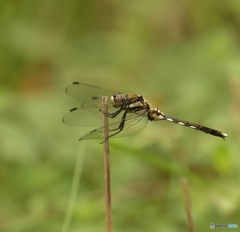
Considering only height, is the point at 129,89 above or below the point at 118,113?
above

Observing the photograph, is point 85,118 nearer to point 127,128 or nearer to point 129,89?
point 127,128

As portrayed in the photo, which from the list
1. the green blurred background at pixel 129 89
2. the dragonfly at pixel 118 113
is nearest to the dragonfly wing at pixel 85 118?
the dragonfly at pixel 118 113

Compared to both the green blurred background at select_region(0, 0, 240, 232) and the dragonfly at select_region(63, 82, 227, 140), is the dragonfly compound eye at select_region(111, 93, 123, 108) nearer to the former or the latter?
the dragonfly at select_region(63, 82, 227, 140)

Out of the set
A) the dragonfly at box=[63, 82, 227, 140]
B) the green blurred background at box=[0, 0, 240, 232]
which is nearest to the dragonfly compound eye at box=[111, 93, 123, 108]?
the dragonfly at box=[63, 82, 227, 140]

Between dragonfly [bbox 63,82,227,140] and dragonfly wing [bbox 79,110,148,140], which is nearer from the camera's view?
dragonfly wing [bbox 79,110,148,140]

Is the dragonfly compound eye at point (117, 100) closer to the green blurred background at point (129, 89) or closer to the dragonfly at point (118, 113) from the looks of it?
the dragonfly at point (118, 113)

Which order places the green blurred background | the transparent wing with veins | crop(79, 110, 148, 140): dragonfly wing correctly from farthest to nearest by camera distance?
the green blurred background
the transparent wing with veins
crop(79, 110, 148, 140): dragonfly wing

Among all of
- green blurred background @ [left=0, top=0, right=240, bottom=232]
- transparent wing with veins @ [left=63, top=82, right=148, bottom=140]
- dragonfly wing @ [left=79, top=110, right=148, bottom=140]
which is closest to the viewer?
dragonfly wing @ [left=79, top=110, right=148, bottom=140]

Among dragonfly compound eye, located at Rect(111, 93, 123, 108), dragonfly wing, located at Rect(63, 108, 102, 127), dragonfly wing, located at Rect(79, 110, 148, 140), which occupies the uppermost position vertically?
dragonfly compound eye, located at Rect(111, 93, 123, 108)

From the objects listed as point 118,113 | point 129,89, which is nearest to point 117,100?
point 118,113

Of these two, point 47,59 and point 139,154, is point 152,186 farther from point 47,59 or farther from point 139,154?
point 47,59
